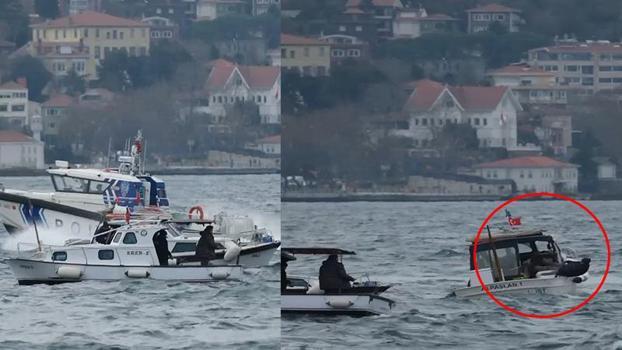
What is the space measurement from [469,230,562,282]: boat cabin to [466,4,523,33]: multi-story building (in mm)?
28443

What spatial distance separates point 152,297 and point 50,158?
1502 inches

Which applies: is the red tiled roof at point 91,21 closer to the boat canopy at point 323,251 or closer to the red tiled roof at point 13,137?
the red tiled roof at point 13,137

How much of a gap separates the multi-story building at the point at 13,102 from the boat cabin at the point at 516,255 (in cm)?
4454

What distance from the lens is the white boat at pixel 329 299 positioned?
29.5 meters

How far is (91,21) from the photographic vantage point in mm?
81562

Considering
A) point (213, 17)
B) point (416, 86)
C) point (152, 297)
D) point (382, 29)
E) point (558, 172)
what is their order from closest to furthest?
point (152, 297) → point (558, 172) → point (416, 86) → point (382, 29) → point (213, 17)

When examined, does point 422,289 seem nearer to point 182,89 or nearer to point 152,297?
point 152,297

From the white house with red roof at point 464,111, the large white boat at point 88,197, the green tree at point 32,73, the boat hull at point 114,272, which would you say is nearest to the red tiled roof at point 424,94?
the white house with red roof at point 464,111

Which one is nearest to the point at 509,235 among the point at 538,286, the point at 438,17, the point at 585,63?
the point at 538,286

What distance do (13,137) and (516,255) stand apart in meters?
42.2

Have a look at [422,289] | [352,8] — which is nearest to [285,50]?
[352,8]

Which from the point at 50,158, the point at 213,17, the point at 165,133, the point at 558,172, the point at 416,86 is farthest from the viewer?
the point at 213,17

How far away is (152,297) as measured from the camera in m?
33.4

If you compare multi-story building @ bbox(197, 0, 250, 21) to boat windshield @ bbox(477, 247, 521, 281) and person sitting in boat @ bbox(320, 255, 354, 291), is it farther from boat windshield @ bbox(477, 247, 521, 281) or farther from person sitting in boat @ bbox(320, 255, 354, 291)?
person sitting in boat @ bbox(320, 255, 354, 291)
